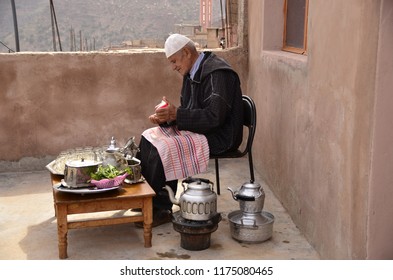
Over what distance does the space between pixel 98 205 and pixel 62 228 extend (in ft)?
0.87

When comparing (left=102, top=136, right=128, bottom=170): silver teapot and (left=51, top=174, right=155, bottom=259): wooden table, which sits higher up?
(left=102, top=136, right=128, bottom=170): silver teapot

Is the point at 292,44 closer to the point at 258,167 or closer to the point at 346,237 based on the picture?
the point at 258,167

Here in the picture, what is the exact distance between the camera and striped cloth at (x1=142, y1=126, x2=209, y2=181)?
155 inches

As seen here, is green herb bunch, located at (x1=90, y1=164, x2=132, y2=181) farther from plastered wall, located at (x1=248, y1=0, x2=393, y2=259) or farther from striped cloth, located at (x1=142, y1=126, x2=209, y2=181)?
plastered wall, located at (x1=248, y1=0, x2=393, y2=259)

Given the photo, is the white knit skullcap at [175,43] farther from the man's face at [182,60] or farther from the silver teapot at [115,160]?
the silver teapot at [115,160]

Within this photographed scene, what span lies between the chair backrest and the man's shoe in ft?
2.50

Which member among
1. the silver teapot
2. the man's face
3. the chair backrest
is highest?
the man's face

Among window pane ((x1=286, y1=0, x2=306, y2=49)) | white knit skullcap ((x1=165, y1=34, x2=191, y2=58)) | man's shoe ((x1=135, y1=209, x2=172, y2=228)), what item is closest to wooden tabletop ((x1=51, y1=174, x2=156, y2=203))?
man's shoe ((x1=135, y1=209, x2=172, y2=228))

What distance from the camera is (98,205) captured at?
3.36 metres

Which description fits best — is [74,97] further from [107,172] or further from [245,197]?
Result: [245,197]

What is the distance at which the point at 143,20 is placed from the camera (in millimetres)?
40406

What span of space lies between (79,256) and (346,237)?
170cm

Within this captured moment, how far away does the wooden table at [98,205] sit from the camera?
331 cm
